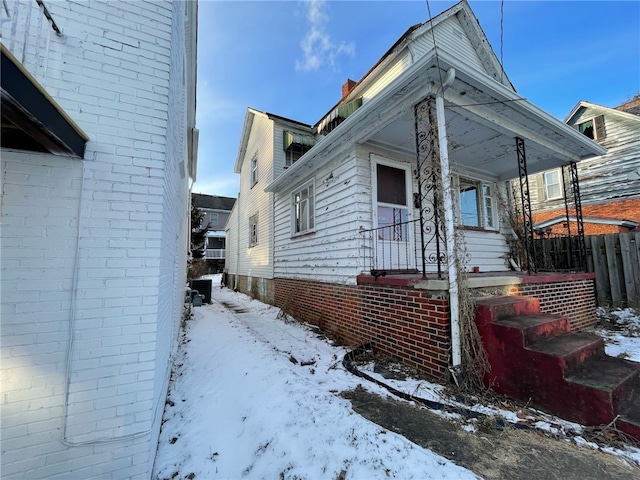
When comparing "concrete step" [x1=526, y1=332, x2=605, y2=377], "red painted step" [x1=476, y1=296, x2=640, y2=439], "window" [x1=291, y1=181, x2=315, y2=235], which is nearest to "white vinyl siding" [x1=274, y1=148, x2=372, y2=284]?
"window" [x1=291, y1=181, x2=315, y2=235]

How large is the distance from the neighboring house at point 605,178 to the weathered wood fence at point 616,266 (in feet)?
11.5

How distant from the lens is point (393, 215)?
5523 mm

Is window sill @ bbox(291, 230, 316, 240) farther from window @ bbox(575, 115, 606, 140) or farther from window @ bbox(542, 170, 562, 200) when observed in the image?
window @ bbox(575, 115, 606, 140)

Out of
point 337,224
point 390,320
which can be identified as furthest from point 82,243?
point 337,224

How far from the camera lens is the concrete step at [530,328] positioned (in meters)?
2.88

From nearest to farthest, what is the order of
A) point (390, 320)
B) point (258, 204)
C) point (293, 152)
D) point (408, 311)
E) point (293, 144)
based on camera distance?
point (408, 311), point (390, 320), point (293, 144), point (293, 152), point (258, 204)

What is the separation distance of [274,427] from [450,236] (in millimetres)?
2889

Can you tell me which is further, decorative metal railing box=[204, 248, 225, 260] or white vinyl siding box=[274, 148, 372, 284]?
decorative metal railing box=[204, 248, 225, 260]

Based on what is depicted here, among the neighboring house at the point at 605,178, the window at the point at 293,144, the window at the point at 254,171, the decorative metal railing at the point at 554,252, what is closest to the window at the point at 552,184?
the neighboring house at the point at 605,178

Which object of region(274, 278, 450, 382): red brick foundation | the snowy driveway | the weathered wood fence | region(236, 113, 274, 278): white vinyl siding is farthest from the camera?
region(236, 113, 274, 278): white vinyl siding

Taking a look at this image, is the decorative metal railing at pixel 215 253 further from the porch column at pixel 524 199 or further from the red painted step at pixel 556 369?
the red painted step at pixel 556 369

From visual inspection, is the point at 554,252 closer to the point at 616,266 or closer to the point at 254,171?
the point at 616,266

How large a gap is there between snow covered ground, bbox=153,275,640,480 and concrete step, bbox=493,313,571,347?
0.73 metres

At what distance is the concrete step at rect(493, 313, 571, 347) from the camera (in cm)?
288
